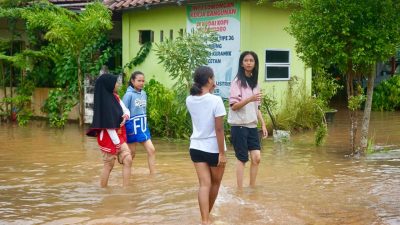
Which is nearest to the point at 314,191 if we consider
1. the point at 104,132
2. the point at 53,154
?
the point at 104,132

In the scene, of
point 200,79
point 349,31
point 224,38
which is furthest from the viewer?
point 224,38

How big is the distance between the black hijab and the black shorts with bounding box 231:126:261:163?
5.17 ft

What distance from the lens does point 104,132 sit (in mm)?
8281

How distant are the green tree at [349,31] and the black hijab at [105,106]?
13.6ft

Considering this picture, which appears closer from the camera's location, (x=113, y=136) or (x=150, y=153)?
(x=113, y=136)

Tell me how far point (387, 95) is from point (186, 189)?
47.1 ft

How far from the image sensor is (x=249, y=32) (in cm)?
1440

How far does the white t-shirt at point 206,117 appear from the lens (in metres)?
6.36

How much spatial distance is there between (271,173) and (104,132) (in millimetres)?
3015

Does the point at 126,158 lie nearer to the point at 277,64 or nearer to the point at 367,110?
the point at 367,110

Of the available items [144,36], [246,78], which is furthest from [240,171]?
[144,36]

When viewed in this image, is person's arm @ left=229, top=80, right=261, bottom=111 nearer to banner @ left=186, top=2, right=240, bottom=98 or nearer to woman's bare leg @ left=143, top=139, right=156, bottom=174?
woman's bare leg @ left=143, top=139, right=156, bottom=174

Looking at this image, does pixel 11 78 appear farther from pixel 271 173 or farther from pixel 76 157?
pixel 271 173

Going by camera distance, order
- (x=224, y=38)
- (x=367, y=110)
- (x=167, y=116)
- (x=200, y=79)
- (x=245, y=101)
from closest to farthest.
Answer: (x=200, y=79) < (x=245, y=101) < (x=367, y=110) < (x=167, y=116) < (x=224, y=38)
